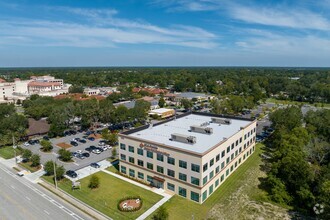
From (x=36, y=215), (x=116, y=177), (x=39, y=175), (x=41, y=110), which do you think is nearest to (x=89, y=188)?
(x=116, y=177)

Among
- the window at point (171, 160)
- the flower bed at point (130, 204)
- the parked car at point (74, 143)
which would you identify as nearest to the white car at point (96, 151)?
the parked car at point (74, 143)

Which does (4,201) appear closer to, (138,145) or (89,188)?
Result: (89,188)

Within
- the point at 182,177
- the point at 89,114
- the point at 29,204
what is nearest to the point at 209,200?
the point at 182,177

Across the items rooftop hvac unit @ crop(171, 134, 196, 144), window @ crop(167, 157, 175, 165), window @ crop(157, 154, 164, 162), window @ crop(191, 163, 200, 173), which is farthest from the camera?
rooftop hvac unit @ crop(171, 134, 196, 144)

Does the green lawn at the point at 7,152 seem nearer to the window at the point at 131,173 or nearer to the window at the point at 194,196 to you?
the window at the point at 131,173

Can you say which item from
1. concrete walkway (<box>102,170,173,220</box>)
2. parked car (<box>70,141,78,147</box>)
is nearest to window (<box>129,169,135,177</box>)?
concrete walkway (<box>102,170,173,220</box>)

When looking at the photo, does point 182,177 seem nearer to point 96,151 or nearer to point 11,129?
point 96,151

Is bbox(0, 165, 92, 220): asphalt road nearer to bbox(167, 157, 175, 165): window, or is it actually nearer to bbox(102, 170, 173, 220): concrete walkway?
bbox(102, 170, 173, 220): concrete walkway
